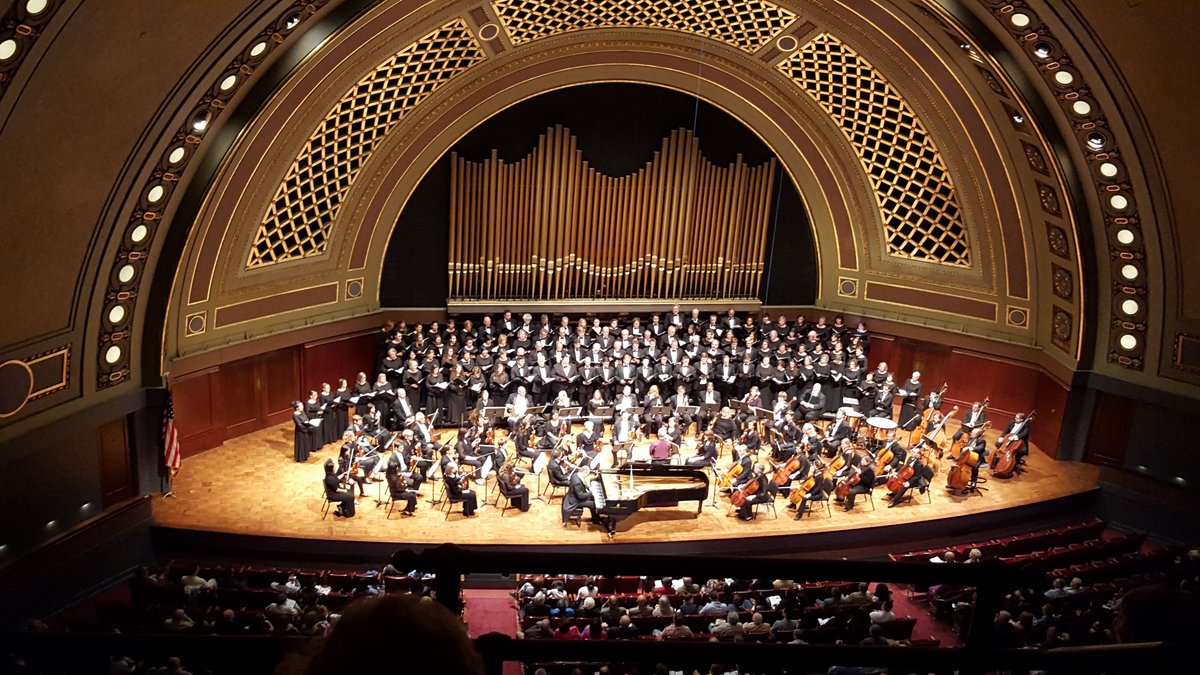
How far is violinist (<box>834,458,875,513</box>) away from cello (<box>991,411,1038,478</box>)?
2972mm

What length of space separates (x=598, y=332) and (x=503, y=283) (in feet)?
8.21

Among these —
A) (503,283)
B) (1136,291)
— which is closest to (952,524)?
(1136,291)

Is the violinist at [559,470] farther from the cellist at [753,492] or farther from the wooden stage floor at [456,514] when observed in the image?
the cellist at [753,492]

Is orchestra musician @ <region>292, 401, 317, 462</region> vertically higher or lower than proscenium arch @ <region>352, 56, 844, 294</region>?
lower

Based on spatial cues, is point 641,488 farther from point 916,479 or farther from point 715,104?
point 715,104

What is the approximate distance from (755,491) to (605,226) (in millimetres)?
8144

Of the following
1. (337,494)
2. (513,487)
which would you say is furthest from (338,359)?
(513,487)

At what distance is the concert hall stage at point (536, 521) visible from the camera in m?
14.8

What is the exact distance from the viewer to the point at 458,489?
595 inches

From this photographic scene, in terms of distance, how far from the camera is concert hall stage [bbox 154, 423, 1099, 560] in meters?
14.8

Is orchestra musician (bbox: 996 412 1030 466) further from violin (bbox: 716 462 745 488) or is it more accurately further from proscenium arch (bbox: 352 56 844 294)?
proscenium arch (bbox: 352 56 844 294)

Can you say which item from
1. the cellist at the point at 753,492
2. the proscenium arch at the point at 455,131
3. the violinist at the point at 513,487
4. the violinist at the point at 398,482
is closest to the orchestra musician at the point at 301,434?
the violinist at the point at 398,482

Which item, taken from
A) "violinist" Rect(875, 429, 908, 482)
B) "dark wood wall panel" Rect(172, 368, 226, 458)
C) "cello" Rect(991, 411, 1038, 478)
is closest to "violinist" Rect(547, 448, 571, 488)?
"violinist" Rect(875, 429, 908, 482)

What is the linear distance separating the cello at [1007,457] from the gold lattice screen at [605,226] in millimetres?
6598
